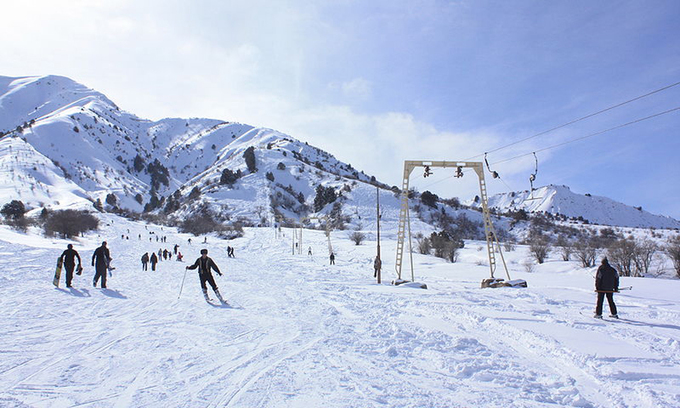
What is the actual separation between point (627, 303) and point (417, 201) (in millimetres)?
104148

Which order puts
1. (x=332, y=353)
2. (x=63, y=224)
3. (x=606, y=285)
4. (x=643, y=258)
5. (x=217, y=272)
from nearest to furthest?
(x=332, y=353) < (x=606, y=285) < (x=217, y=272) < (x=643, y=258) < (x=63, y=224)

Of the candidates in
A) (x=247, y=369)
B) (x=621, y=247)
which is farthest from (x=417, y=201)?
(x=247, y=369)

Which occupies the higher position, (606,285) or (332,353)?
(606,285)

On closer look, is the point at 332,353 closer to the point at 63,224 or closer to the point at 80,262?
the point at 80,262

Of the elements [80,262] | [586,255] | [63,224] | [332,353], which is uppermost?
[63,224]

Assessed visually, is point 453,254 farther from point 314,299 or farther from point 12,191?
point 12,191

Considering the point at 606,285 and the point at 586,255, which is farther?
the point at 586,255

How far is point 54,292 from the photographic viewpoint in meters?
11.2

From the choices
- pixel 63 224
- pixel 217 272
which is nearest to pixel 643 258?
pixel 217 272

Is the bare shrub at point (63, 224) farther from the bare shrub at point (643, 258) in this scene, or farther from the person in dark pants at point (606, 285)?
the bare shrub at point (643, 258)

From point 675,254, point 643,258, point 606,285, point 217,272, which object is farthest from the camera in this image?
point 643,258

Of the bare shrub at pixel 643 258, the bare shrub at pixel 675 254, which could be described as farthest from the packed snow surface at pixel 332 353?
the bare shrub at pixel 675 254

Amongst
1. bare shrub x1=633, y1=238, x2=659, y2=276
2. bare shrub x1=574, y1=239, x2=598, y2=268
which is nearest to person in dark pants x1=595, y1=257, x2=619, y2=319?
bare shrub x1=633, y1=238, x2=659, y2=276

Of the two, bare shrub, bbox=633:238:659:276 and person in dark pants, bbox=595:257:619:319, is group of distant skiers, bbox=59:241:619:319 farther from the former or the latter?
bare shrub, bbox=633:238:659:276
